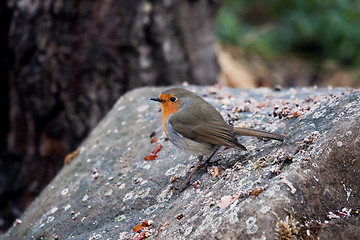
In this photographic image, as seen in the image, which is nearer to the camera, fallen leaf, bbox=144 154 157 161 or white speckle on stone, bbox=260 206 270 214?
white speckle on stone, bbox=260 206 270 214

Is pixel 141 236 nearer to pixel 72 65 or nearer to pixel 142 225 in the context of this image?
pixel 142 225

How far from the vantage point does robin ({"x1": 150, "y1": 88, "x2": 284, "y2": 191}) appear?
10.0 feet

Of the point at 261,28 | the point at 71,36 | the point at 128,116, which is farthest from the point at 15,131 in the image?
the point at 261,28

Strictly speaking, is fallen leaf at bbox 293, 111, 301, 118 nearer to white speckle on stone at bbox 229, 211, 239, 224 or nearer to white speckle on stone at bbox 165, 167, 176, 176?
white speckle on stone at bbox 165, 167, 176, 176

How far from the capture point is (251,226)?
7.16 feet

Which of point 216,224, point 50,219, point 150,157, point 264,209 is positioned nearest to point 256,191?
point 264,209

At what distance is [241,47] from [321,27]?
1474 millimetres

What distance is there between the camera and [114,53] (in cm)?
572

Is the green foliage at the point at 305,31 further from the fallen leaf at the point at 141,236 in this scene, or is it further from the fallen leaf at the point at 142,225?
the fallen leaf at the point at 141,236

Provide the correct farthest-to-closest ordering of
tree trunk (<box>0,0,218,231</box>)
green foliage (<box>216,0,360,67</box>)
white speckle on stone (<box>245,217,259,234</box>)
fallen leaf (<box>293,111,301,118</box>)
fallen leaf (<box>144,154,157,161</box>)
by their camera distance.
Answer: green foliage (<box>216,0,360,67</box>) → tree trunk (<box>0,0,218,231</box>) → fallen leaf (<box>144,154,157,161</box>) → fallen leaf (<box>293,111,301,118</box>) → white speckle on stone (<box>245,217,259,234</box>)

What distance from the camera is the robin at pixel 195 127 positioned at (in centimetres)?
306

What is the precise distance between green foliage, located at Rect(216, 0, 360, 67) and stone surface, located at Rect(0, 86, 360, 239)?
15.7ft

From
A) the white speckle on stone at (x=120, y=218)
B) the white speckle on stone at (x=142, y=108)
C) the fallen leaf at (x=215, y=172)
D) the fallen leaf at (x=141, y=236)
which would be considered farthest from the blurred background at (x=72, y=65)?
the fallen leaf at (x=141, y=236)

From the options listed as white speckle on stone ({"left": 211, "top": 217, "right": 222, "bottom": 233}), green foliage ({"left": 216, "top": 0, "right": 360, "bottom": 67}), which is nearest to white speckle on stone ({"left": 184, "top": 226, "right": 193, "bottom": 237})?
white speckle on stone ({"left": 211, "top": 217, "right": 222, "bottom": 233})
